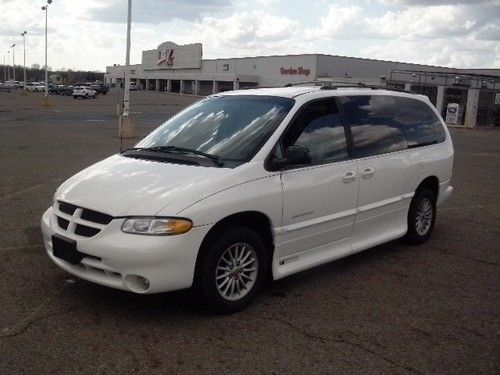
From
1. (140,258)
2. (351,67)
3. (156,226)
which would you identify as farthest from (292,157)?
(351,67)

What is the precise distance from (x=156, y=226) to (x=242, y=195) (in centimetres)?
73

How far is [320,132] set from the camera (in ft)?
16.8

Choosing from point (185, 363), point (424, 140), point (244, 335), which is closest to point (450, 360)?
point (244, 335)

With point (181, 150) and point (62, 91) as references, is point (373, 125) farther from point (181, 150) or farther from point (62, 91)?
point (62, 91)

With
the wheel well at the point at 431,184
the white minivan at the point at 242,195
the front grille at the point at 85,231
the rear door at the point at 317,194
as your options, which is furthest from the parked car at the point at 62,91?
the front grille at the point at 85,231

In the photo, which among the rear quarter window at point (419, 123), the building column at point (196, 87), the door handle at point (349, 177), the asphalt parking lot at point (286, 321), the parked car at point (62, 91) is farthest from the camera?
the building column at point (196, 87)

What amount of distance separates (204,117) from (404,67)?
77.3 m

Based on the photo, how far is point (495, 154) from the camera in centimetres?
1862

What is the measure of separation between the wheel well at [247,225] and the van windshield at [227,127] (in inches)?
17.8

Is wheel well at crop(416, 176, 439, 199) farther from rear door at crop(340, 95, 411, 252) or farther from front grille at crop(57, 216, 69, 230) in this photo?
front grille at crop(57, 216, 69, 230)

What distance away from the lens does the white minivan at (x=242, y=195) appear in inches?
158

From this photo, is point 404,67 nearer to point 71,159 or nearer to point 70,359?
point 71,159

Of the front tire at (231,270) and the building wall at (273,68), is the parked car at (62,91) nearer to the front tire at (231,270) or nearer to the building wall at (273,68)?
the building wall at (273,68)

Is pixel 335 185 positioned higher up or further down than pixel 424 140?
further down
